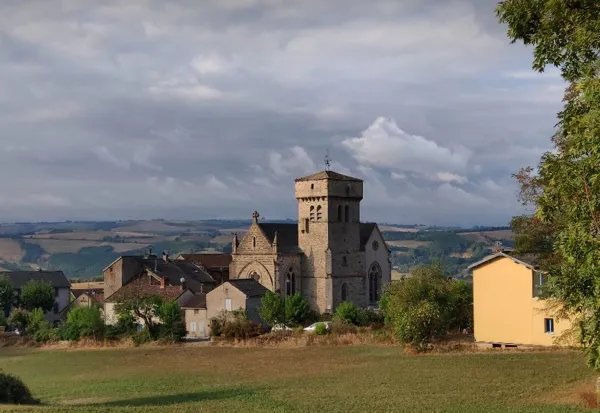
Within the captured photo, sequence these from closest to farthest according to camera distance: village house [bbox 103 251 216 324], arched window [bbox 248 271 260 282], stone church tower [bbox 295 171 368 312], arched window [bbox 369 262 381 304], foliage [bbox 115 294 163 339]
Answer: foliage [bbox 115 294 163 339] → village house [bbox 103 251 216 324] → arched window [bbox 248 271 260 282] → stone church tower [bbox 295 171 368 312] → arched window [bbox 369 262 381 304]

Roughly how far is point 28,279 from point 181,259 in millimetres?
25489

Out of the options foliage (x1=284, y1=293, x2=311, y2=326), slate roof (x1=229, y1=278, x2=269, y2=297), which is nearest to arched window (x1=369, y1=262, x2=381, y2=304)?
slate roof (x1=229, y1=278, x2=269, y2=297)

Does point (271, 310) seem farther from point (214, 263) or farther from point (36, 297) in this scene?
point (36, 297)

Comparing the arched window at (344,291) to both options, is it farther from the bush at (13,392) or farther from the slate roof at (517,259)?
the bush at (13,392)

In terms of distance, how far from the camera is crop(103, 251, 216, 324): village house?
273 feet

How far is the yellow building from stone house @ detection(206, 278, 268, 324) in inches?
1081

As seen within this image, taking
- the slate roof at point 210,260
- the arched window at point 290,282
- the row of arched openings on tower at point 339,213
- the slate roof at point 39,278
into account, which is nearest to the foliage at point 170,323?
the arched window at point 290,282

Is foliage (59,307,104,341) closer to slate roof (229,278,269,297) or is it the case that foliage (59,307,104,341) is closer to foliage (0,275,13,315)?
slate roof (229,278,269,297)

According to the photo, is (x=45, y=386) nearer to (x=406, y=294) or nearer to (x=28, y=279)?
(x=406, y=294)

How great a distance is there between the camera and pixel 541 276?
48.3 meters

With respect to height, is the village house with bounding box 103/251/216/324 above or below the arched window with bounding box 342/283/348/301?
above

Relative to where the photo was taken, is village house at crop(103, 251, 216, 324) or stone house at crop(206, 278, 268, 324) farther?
village house at crop(103, 251, 216, 324)

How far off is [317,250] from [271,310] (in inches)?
706

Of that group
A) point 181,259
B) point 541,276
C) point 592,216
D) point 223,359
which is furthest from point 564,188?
point 181,259
